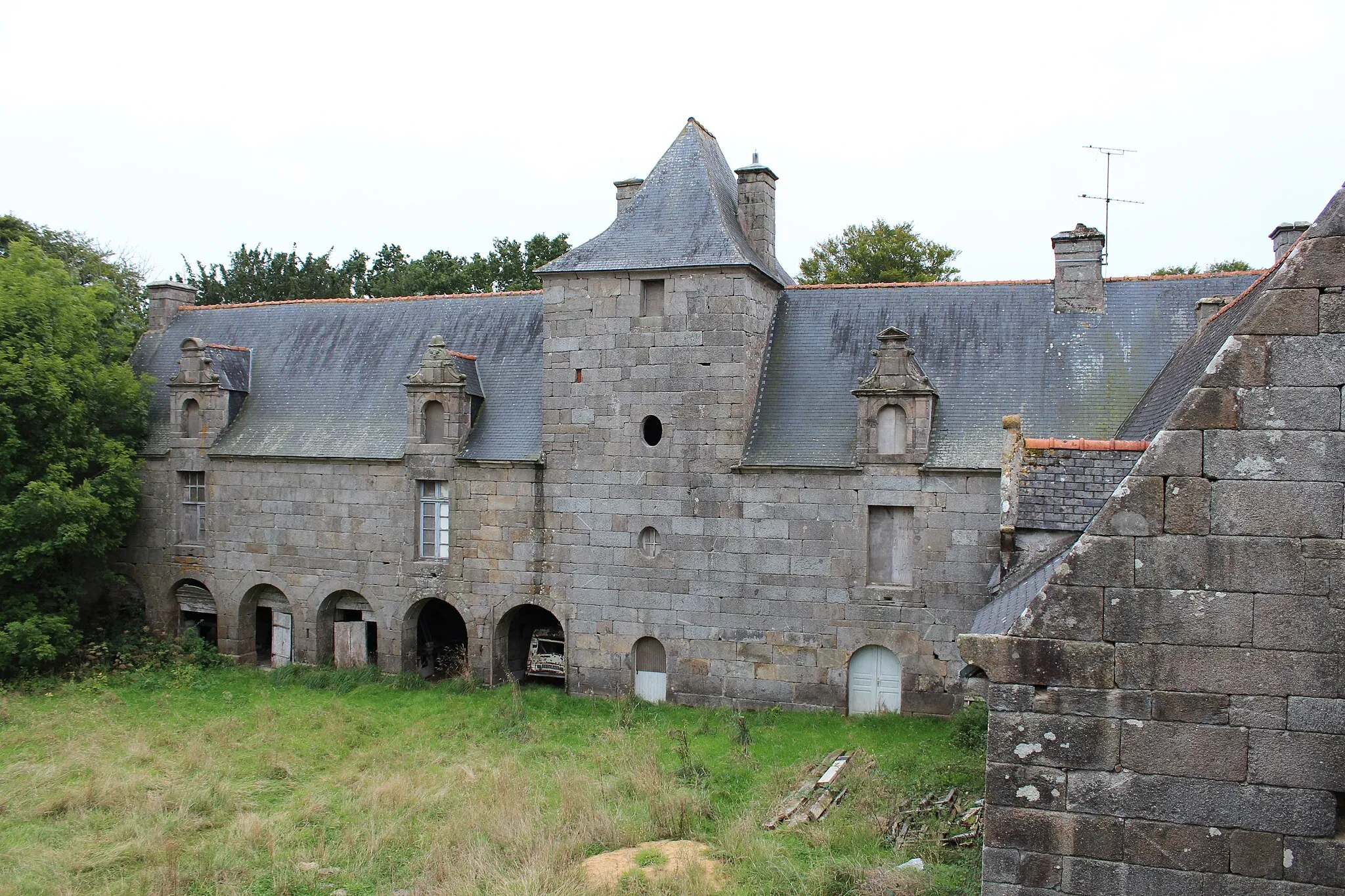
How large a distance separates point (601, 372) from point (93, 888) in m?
10.3

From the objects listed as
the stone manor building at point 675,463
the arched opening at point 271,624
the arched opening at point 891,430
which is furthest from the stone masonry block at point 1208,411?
the arched opening at point 271,624

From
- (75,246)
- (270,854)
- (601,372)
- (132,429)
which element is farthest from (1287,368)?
(75,246)

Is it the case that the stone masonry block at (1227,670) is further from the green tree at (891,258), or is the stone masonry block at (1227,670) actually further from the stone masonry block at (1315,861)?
the green tree at (891,258)

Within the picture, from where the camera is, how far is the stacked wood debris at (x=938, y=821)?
33.4ft

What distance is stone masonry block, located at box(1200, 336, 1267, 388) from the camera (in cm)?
461

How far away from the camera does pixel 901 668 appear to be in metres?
15.9

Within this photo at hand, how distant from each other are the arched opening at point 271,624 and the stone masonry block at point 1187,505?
1835cm

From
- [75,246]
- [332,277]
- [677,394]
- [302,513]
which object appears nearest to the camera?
[677,394]

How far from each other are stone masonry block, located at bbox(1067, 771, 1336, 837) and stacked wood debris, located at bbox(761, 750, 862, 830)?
22.5 feet

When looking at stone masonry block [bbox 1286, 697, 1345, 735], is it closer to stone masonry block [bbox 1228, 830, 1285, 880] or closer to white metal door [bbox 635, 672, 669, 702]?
stone masonry block [bbox 1228, 830, 1285, 880]

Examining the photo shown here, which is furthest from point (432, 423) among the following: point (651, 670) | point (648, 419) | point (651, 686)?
point (651, 686)

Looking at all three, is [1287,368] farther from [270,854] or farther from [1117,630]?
[270,854]

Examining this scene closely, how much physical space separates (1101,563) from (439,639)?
678 inches

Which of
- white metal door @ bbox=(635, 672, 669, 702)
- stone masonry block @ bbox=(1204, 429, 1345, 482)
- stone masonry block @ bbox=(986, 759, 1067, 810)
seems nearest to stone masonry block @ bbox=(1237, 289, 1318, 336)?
stone masonry block @ bbox=(1204, 429, 1345, 482)
